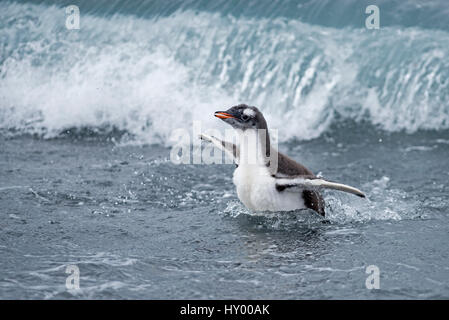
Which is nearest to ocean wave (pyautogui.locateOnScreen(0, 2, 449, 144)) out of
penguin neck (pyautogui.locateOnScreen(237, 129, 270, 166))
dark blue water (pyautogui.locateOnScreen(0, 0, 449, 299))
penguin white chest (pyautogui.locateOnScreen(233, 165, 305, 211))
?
dark blue water (pyautogui.locateOnScreen(0, 0, 449, 299))

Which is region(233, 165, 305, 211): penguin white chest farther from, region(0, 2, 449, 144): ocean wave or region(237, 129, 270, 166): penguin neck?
region(0, 2, 449, 144): ocean wave

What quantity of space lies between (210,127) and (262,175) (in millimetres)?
4417

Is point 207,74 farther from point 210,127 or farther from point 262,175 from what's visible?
point 262,175

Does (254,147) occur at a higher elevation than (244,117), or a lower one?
lower

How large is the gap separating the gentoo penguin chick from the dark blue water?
209 mm

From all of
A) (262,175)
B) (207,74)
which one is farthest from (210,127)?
(262,175)

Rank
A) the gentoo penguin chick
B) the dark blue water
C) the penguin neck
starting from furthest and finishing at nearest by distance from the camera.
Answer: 1. the penguin neck
2. the gentoo penguin chick
3. the dark blue water

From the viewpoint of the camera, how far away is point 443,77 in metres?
12.1

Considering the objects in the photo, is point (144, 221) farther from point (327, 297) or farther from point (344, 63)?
point (344, 63)

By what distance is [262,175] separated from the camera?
706 cm

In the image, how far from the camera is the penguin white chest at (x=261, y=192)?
703cm

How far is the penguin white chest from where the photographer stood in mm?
7027
